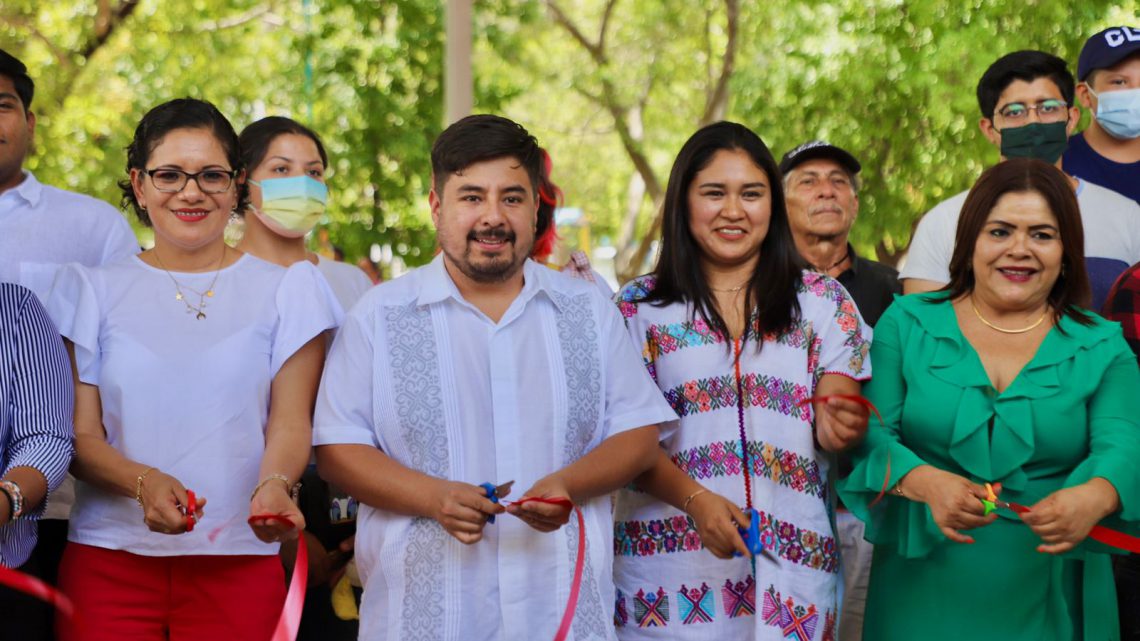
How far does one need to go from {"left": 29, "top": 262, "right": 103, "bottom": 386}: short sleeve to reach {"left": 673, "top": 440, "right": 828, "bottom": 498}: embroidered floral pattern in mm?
1527

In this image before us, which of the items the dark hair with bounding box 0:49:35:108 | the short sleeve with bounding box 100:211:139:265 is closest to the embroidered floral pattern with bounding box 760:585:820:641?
the short sleeve with bounding box 100:211:139:265

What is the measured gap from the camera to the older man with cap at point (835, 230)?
455cm

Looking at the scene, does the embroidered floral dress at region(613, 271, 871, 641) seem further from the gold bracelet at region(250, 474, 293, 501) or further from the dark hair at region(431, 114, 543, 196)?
the gold bracelet at region(250, 474, 293, 501)

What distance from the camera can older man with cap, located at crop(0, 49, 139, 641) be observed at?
Result: 3613 mm

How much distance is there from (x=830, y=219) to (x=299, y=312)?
2.12m

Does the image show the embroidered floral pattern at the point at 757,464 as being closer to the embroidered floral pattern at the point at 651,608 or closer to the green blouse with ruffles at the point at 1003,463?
the green blouse with ruffles at the point at 1003,463

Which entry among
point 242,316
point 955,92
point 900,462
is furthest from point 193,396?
point 955,92

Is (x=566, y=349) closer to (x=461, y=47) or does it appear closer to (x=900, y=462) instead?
(x=900, y=462)

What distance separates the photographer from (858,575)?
4461 mm

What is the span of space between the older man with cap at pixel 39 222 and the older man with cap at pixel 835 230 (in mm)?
2305

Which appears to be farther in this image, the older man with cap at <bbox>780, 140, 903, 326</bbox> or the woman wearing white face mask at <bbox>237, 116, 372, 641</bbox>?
the older man with cap at <bbox>780, 140, 903, 326</bbox>

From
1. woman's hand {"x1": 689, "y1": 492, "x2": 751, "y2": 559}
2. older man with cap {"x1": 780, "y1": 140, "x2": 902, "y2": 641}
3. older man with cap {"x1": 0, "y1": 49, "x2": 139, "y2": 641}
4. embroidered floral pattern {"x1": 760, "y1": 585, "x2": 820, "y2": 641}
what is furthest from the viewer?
older man with cap {"x1": 780, "y1": 140, "x2": 902, "y2": 641}

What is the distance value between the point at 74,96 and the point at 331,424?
11.4m

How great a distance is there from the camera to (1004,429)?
3.20 metres
